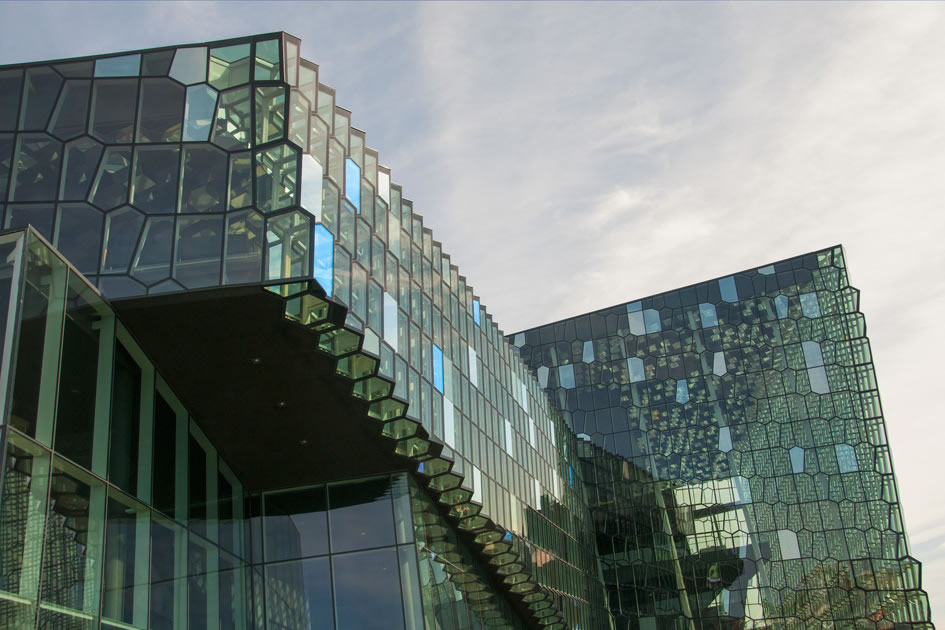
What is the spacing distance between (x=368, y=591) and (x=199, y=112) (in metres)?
11.7

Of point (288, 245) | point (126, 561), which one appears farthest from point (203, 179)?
point (126, 561)

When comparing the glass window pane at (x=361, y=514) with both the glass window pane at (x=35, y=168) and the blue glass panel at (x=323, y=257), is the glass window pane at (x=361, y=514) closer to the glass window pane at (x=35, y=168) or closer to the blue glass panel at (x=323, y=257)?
the blue glass panel at (x=323, y=257)

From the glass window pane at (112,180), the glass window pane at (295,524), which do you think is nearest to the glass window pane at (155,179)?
the glass window pane at (112,180)

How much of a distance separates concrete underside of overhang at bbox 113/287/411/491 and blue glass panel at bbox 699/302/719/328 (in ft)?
91.9

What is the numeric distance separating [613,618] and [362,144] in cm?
3029

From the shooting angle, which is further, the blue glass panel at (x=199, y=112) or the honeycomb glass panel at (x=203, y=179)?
the blue glass panel at (x=199, y=112)

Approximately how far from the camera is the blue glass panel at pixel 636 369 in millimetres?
47781

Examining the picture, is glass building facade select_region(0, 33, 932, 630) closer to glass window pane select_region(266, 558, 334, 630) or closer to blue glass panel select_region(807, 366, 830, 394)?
glass window pane select_region(266, 558, 334, 630)

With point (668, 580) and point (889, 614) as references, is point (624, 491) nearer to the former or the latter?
point (668, 580)

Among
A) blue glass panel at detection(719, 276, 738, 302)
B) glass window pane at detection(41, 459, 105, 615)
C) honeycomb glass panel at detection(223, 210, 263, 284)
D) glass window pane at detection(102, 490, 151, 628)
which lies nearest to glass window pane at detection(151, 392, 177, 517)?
glass window pane at detection(102, 490, 151, 628)

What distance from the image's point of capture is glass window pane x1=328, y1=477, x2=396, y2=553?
22.6 meters

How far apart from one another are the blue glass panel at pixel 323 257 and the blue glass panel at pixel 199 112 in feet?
9.28

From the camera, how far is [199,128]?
17.5m

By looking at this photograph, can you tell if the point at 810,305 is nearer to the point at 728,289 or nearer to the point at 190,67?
the point at 728,289
